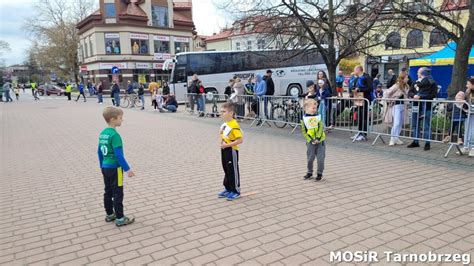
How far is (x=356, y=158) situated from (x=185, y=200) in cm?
394

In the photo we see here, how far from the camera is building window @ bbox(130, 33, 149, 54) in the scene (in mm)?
42444

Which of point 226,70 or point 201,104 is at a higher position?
point 226,70

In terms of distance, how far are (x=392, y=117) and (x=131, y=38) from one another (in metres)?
39.4

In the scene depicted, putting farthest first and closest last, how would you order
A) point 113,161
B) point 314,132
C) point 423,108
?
point 423,108
point 314,132
point 113,161

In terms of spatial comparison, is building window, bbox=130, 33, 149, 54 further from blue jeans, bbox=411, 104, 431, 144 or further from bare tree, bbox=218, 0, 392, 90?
blue jeans, bbox=411, 104, 431, 144

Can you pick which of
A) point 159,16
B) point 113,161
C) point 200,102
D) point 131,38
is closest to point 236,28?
point 200,102

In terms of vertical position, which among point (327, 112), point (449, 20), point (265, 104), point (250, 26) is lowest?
point (327, 112)

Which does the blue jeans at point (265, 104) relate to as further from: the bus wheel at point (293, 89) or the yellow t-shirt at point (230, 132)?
the bus wheel at point (293, 89)

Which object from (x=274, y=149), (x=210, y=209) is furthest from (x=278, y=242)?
(x=274, y=149)

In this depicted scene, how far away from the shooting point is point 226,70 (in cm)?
2530

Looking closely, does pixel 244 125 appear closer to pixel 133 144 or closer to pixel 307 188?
pixel 133 144

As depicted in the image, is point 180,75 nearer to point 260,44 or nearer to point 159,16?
point 260,44

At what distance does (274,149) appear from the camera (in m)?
8.36

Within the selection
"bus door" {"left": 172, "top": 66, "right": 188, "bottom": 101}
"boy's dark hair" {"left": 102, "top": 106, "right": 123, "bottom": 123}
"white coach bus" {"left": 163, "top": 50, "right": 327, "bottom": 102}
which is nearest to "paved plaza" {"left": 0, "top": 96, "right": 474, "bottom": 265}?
"boy's dark hair" {"left": 102, "top": 106, "right": 123, "bottom": 123}
